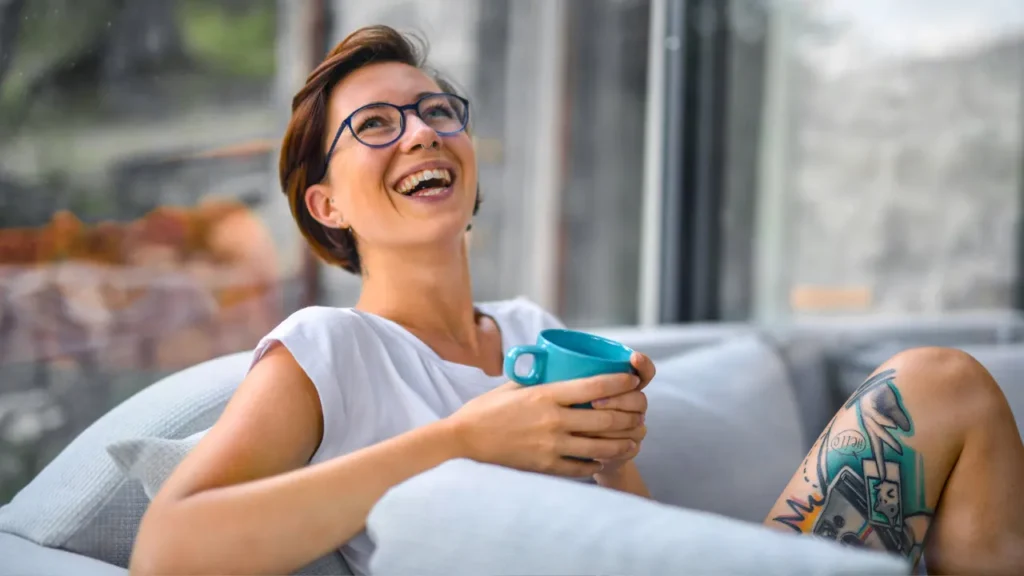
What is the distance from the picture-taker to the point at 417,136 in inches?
44.4

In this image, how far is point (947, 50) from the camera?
2.90 meters

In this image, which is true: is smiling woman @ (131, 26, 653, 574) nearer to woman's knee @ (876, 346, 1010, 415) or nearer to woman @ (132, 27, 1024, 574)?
woman @ (132, 27, 1024, 574)

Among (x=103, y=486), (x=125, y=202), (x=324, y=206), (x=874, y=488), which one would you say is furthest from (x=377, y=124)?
(x=125, y=202)

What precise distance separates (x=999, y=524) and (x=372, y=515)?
27.2 inches

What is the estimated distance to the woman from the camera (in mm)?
853

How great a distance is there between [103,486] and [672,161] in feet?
6.62

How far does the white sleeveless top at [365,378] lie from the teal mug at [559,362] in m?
0.21

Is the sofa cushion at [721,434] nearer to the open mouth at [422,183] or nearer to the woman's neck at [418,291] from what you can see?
the woman's neck at [418,291]

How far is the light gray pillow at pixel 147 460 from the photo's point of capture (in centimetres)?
94

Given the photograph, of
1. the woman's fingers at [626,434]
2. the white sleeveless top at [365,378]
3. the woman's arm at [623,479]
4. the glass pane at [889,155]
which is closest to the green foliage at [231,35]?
the white sleeveless top at [365,378]

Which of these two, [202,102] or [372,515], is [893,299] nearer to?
[202,102]

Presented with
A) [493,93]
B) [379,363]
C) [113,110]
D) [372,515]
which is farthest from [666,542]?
[493,93]

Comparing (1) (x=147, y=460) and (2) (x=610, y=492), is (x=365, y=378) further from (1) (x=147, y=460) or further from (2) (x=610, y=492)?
(2) (x=610, y=492)

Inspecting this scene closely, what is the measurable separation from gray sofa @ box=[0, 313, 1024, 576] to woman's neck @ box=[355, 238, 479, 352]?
0.23 meters
